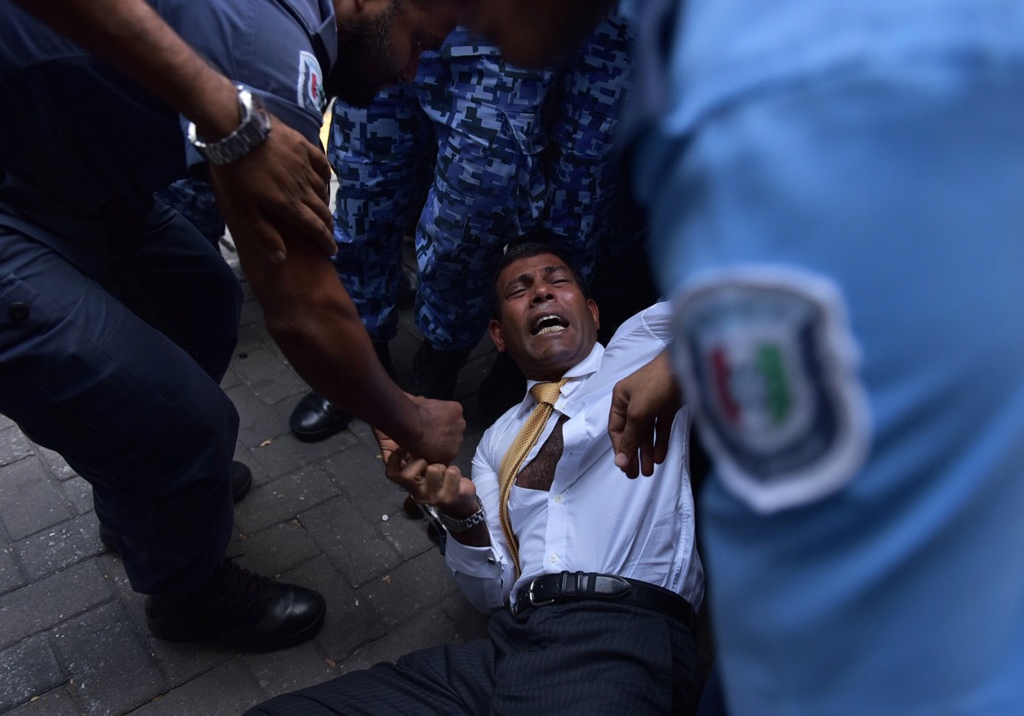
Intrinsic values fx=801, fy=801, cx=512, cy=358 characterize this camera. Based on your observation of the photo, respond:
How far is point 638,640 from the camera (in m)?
1.80

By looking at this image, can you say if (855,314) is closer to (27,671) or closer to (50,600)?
(27,671)

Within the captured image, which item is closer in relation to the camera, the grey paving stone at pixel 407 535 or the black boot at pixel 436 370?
the grey paving stone at pixel 407 535

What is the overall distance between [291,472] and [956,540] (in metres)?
2.62

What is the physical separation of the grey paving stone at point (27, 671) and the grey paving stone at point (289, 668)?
511 mm

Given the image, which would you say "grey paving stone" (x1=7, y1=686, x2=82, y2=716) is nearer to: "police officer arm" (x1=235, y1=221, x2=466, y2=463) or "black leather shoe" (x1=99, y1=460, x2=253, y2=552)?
"black leather shoe" (x1=99, y1=460, x2=253, y2=552)

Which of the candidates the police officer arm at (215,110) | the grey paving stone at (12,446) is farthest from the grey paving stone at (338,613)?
the police officer arm at (215,110)

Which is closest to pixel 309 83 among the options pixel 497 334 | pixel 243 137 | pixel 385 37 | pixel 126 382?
pixel 243 137

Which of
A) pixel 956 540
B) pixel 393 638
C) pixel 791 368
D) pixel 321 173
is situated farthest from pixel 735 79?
pixel 393 638

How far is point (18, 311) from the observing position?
5.51 ft

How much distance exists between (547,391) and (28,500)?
1.84 m

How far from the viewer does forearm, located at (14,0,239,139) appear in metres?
1.22

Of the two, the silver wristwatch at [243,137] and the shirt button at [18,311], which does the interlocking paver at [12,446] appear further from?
the silver wristwatch at [243,137]

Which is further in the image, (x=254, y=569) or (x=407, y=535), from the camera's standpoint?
(x=407, y=535)

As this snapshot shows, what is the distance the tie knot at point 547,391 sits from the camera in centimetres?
239
